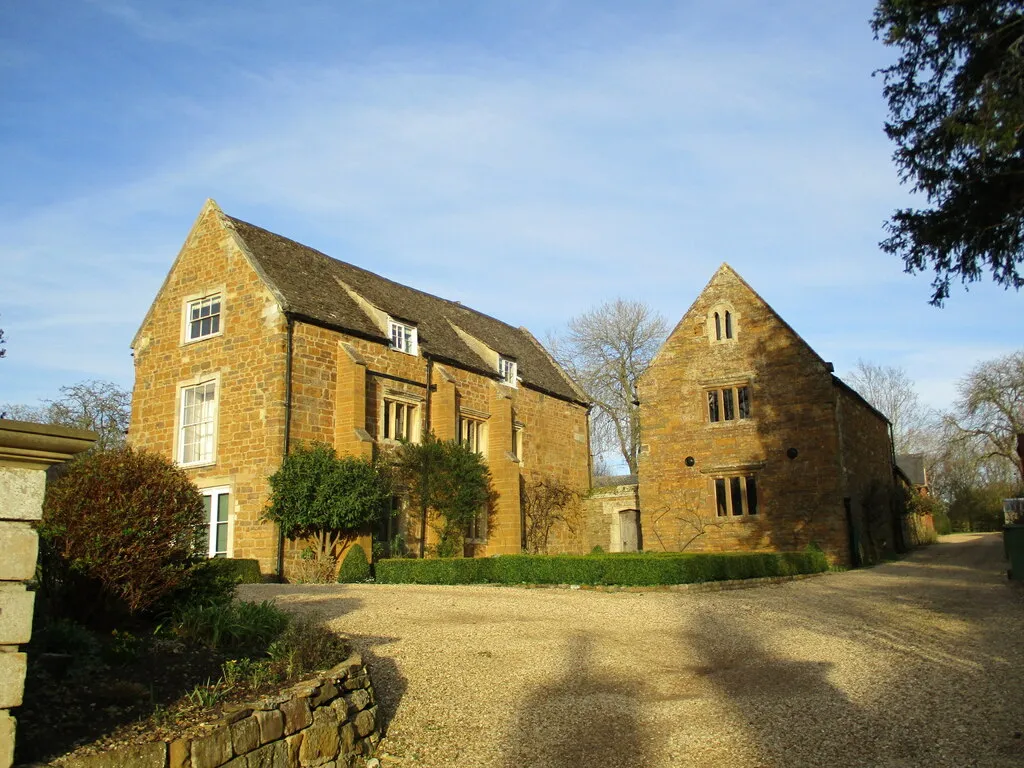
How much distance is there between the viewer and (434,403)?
93.6ft

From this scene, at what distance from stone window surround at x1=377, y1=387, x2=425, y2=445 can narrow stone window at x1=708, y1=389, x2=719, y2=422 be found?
10060 mm

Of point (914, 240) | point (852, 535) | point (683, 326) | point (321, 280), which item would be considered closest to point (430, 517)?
point (321, 280)

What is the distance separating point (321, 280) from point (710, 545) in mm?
15782

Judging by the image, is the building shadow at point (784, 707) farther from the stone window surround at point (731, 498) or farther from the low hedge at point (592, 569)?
the stone window surround at point (731, 498)

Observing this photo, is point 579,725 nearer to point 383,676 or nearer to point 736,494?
point 383,676

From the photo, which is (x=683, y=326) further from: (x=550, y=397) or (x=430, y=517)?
(x=430, y=517)

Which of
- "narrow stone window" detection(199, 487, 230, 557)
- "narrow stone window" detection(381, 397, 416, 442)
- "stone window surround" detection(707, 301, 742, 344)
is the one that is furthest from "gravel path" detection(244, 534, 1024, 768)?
"stone window surround" detection(707, 301, 742, 344)

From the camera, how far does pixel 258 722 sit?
268 inches

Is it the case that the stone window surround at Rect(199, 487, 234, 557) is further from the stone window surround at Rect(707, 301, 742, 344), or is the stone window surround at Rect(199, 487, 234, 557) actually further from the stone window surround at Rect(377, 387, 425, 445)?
the stone window surround at Rect(707, 301, 742, 344)

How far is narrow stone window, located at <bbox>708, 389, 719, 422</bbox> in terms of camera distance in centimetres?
2953

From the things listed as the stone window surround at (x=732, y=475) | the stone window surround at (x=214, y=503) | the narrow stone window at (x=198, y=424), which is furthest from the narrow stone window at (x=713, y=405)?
the narrow stone window at (x=198, y=424)

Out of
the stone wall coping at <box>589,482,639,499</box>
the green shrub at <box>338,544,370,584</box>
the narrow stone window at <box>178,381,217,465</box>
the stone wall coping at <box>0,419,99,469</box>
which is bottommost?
the green shrub at <box>338,544,370,584</box>

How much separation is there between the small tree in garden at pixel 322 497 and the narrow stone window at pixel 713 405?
12345 mm

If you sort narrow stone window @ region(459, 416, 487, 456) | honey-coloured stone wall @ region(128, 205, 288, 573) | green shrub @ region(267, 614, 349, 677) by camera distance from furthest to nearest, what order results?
narrow stone window @ region(459, 416, 487, 456)
honey-coloured stone wall @ region(128, 205, 288, 573)
green shrub @ region(267, 614, 349, 677)
